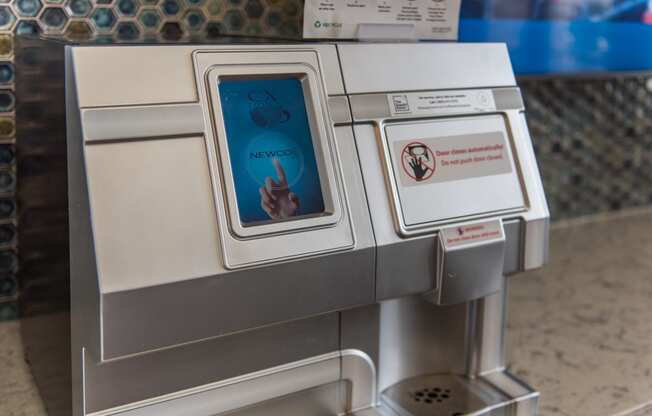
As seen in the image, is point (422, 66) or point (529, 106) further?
point (529, 106)

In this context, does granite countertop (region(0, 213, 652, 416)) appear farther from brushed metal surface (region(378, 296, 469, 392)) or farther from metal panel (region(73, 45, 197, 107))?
metal panel (region(73, 45, 197, 107))

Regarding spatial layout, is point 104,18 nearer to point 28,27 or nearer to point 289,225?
point 28,27

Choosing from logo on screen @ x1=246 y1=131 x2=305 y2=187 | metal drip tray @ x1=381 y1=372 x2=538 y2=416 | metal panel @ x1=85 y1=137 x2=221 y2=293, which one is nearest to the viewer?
metal panel @ x1=85 y1=137 x2=221 y2=293

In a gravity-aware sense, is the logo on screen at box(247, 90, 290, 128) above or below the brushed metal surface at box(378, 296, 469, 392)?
above

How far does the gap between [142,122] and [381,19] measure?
40cm

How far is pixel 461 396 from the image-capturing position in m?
0.88

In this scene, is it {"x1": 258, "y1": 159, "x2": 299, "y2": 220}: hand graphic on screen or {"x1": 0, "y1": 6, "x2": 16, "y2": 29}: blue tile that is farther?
{"x1": 0, "y1": 6, "x2": 16, "y2": 29}: blue tile

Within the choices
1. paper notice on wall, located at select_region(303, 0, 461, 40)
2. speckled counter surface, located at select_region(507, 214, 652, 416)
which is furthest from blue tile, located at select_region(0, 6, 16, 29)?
speckled counter surface, located at select_region(507, 214, 652, 416)

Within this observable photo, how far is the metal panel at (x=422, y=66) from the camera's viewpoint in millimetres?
769

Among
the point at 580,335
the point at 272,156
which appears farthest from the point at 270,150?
the point at 580,335

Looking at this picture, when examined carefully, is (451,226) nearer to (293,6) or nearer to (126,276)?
(126,276)

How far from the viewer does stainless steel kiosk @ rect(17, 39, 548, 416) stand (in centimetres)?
62

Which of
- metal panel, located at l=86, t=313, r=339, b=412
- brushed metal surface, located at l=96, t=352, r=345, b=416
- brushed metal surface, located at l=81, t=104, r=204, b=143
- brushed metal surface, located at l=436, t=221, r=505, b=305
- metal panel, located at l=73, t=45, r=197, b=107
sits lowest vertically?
brushed metal surface, located at l=96, t=352, r=345, b=416

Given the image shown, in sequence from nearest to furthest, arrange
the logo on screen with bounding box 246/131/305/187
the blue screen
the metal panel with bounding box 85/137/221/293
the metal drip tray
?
1. the metal panel with bounding box 85/137/221/293
2. the logo on screen with bounding box 246/131/305/187
3. the metal drip tray
4. the blue screen
